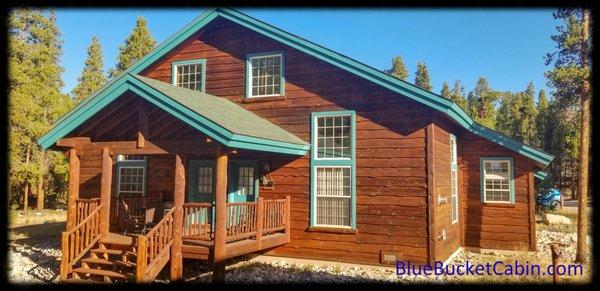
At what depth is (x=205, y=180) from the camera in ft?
39.8

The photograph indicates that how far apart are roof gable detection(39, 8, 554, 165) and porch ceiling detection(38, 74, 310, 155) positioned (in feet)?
0.84

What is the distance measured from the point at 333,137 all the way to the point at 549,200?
22720 mm

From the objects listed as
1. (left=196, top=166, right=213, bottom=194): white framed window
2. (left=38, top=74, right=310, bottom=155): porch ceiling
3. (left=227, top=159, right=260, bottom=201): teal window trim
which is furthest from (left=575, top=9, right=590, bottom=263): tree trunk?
(left=196, top=166, right=213, bottom=194): white framed window

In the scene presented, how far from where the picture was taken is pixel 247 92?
40.7 ft

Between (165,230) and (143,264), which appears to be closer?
(143,264)

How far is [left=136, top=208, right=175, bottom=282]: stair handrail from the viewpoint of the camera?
7.80 m

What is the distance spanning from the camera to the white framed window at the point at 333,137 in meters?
11.0

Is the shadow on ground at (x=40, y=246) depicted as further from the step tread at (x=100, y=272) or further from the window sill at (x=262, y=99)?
the window sill at (x=262, y=99)

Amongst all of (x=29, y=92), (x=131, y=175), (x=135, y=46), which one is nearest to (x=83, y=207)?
(x=131, y=175)

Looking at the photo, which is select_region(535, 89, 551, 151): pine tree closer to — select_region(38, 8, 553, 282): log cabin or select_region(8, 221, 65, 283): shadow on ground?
select_region(38, 8, 553, 282): log cabin

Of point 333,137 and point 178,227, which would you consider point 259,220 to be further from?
point 333,137
